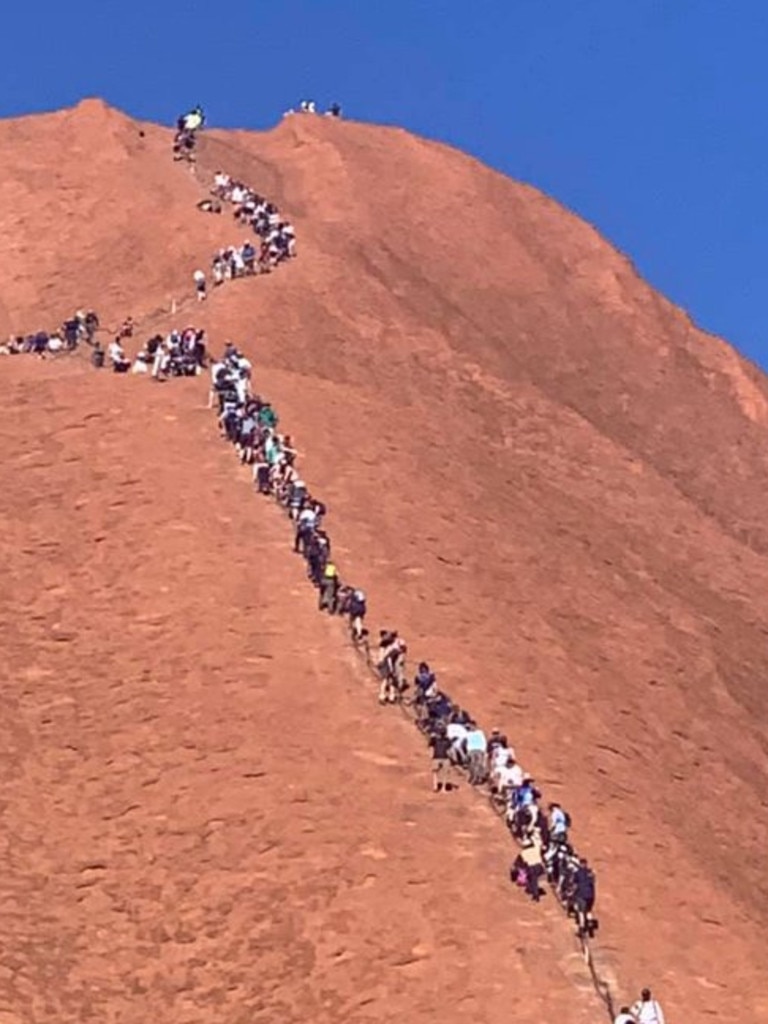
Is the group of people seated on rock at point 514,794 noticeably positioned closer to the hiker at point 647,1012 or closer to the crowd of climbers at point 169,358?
the hiker at point 647,1012

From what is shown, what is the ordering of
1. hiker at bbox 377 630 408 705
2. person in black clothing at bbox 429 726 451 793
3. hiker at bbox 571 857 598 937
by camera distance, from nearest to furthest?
1. hiker at bbox 571 857 598 937
2. person in black clothing at bbox 429 726 451 793
3. hiker at bbox 377 630 408 705

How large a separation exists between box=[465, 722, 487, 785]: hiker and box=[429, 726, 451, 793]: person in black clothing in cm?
38

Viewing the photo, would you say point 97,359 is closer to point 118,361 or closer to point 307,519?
point 118,361

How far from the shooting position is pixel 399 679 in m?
40.1

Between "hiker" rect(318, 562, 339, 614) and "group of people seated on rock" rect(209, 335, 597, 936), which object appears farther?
"hiker" rect(318, 562, 339, 614)

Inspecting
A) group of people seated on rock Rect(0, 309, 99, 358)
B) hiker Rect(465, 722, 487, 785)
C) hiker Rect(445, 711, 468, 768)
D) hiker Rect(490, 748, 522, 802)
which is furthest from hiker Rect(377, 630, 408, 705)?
group of people seated on rock Rect(0, 309, 99, 358)

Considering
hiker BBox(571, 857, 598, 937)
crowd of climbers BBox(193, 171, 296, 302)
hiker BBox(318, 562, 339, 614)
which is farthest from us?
crowd of climbers BBox(193, 171, 296, 302)

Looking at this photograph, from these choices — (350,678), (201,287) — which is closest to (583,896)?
(350,678)

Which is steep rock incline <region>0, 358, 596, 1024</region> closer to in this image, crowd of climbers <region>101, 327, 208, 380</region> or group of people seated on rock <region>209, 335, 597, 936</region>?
group of people seated on rock <region>209, 335, 597, 936</region>

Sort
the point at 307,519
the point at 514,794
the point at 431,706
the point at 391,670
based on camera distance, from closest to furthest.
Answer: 1. the point at 514,794
2. the point at 431,706
3. the point at 391,670
4. the point at 307,519

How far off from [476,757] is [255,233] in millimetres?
45972

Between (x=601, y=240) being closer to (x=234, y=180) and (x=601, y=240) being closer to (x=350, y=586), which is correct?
(x=234, y=180)

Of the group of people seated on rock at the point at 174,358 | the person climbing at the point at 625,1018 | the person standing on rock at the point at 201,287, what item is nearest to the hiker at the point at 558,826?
the person climbing at the point at 625,1018

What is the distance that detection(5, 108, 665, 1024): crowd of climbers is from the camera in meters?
34.5
